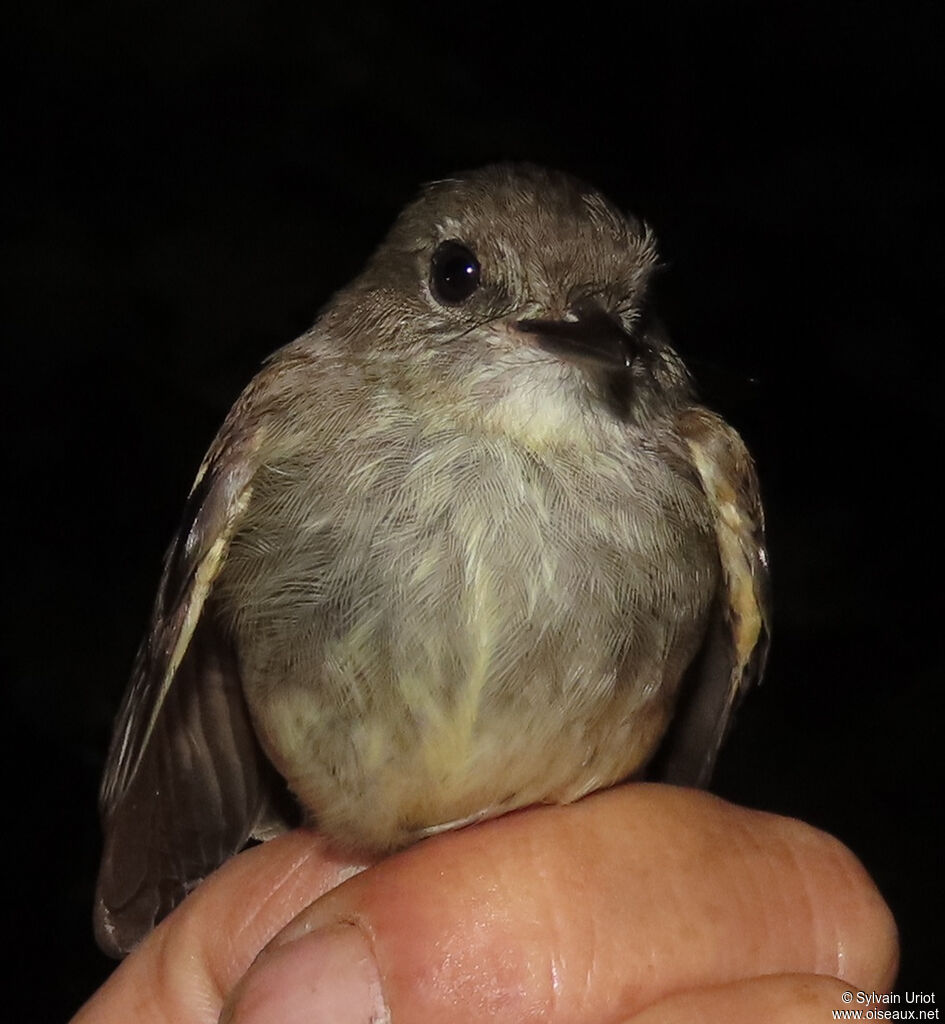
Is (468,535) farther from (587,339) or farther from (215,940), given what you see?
(215,940)

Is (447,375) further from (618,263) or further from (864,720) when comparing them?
(864,720)

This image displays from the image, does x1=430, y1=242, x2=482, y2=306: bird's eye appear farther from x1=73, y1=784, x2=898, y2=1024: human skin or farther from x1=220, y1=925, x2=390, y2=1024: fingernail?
x1=220, y1=925, x2=390, y2=1024: fingernail

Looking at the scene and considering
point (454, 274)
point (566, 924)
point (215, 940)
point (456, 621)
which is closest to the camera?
point (456, 621)

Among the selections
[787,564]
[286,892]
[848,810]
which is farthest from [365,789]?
[848,810]

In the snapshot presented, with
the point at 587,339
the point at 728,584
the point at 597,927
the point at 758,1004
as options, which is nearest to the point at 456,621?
the point at 587,339

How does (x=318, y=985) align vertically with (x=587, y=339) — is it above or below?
below

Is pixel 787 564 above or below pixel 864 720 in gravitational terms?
above

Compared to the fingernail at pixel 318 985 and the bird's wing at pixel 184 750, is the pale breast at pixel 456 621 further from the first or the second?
the fingernail at pixel 318 985
